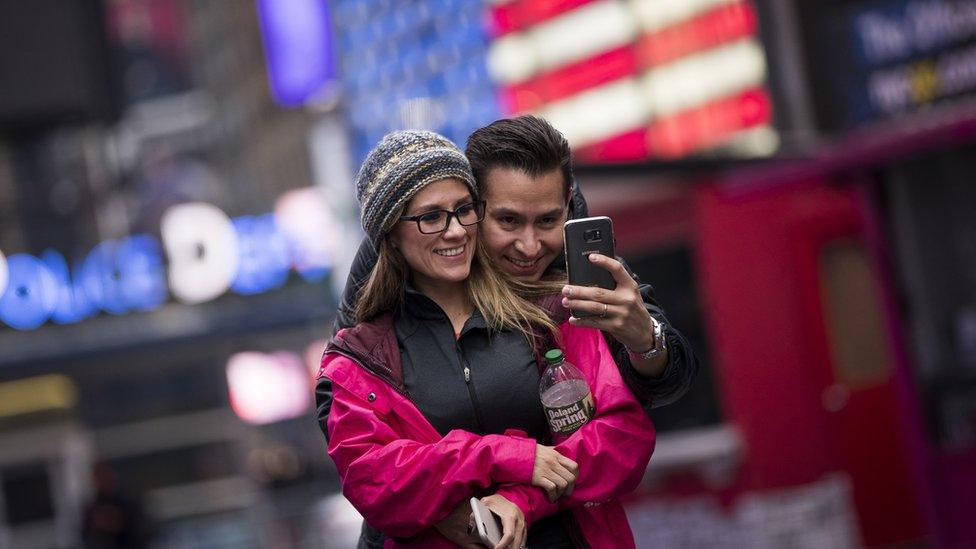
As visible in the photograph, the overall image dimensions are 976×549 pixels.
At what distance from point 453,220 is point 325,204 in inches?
Result: 815

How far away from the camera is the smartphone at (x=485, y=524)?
9.75 ft

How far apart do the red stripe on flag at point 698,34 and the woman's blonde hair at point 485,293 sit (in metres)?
8.32

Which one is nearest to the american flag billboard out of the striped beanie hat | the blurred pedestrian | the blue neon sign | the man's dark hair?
the blurred pedestrian

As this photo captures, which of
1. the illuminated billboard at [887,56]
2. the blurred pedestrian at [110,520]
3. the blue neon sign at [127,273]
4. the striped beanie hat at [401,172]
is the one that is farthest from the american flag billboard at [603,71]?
the blue neon sign at [127,273]

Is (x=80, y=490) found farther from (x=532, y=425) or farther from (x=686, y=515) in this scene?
(x=532, y=425)

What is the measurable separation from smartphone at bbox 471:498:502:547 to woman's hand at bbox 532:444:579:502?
12 centimetres

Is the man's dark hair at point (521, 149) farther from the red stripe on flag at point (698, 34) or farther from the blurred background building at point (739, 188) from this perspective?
the red stripe on flag at point (698, 34)

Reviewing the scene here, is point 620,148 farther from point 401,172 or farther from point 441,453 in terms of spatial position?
point 441,453

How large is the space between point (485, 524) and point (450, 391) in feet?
1.11

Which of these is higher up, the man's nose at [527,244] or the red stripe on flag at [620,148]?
Result: the red stripe on flag at [620,148]

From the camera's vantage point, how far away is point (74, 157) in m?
26.0

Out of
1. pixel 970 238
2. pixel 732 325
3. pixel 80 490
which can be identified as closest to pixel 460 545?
pixel 970 238

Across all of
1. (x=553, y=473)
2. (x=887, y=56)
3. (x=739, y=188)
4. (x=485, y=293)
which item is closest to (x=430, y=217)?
(x=485, y=293)

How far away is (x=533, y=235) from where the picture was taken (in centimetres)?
337
